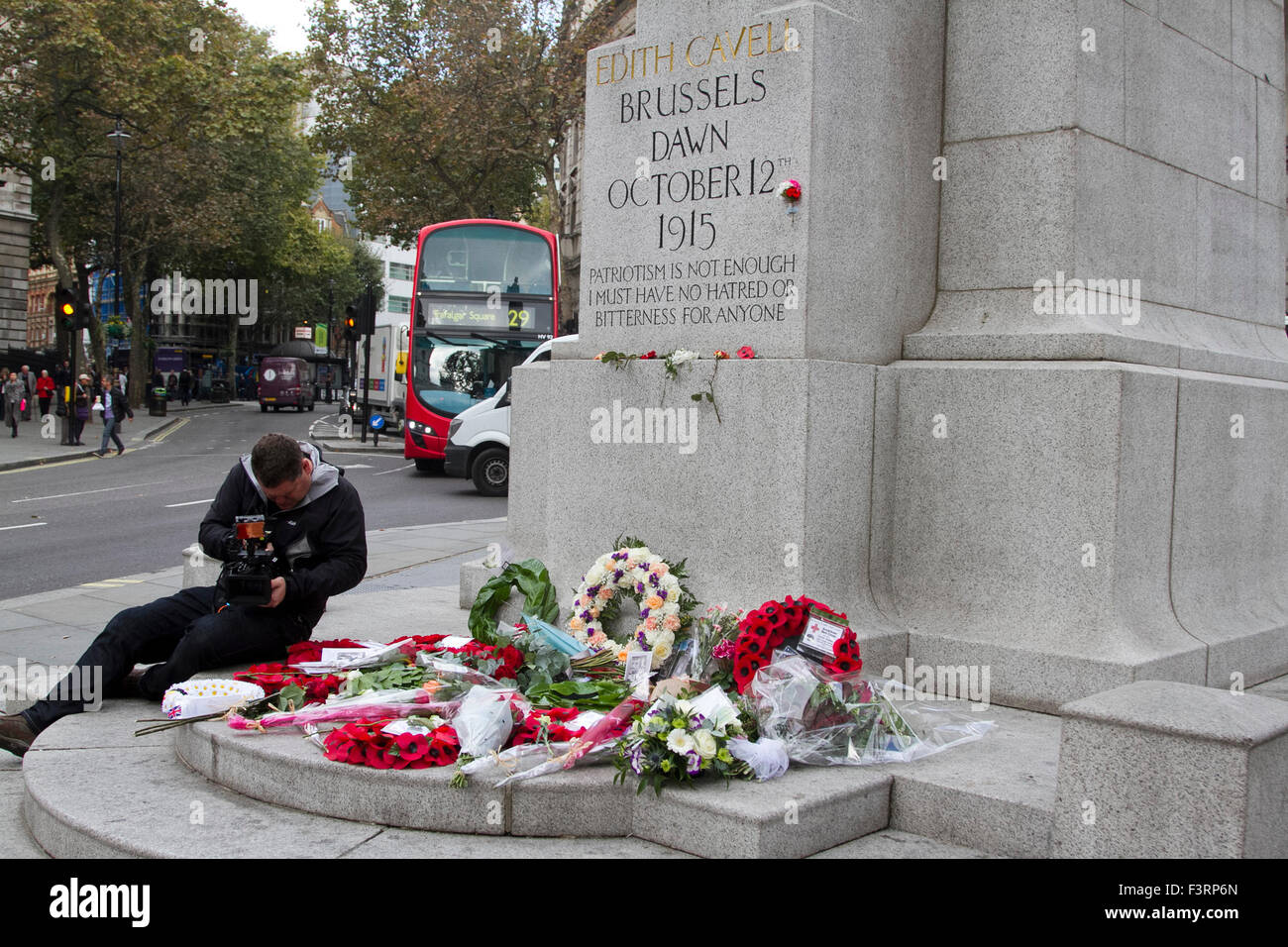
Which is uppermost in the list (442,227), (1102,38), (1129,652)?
(442,227)

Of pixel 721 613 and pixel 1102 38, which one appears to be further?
pixel 1102 38

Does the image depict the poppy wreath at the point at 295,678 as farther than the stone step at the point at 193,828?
Yes

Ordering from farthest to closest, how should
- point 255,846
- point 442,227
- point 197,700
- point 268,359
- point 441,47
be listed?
point 268,359
point 441,47
point 442,227
point 197,700
point 255,846

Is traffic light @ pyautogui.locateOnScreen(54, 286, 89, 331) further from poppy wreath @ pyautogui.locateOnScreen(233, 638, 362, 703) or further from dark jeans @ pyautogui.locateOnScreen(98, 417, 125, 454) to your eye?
poppy wreath @ pyautogui.locateOnScreen(233, 638, 362, 703)

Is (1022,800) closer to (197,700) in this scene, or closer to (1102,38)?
(197,700)

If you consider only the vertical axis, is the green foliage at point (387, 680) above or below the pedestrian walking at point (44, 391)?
below

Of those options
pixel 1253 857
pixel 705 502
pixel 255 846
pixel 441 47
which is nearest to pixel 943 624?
pixel 705 502

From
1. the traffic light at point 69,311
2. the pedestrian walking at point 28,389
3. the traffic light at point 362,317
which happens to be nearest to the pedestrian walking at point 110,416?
the traffic light at point 69,311

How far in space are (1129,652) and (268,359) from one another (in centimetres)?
5748

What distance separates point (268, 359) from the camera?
58656 millimetres

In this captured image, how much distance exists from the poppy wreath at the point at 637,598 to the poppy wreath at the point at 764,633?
2.01 feet

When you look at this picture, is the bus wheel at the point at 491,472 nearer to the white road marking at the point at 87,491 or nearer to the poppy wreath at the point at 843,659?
the white road marking at the point at 87,491

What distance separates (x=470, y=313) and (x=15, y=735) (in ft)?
60.4

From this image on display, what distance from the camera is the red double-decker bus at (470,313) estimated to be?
2270cm
